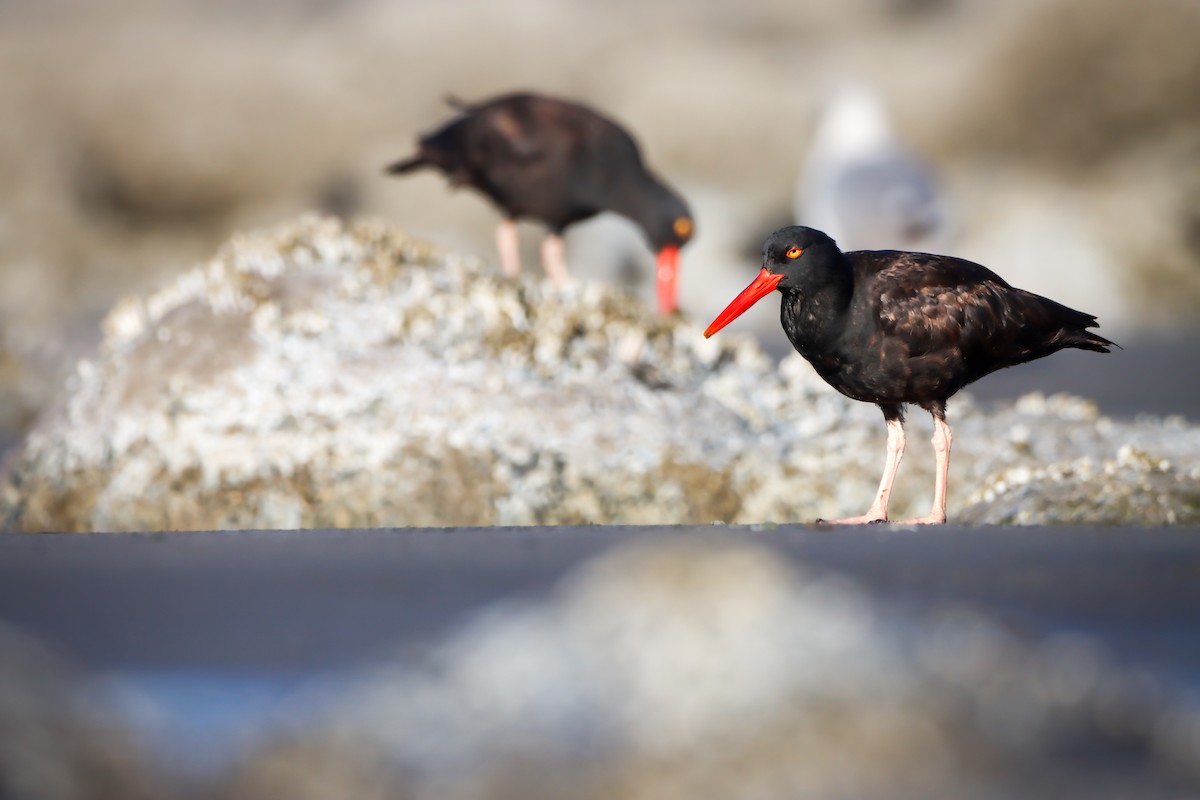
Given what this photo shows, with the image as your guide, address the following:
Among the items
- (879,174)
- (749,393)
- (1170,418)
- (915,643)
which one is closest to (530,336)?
(749,393)

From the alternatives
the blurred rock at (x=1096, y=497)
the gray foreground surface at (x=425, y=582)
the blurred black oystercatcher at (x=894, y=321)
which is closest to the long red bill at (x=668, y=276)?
the blurred rock at (x=1096, y=497)

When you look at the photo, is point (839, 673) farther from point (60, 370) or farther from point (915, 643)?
point (60, 370)

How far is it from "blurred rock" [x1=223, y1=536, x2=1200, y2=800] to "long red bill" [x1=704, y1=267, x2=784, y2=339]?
52.0 inches

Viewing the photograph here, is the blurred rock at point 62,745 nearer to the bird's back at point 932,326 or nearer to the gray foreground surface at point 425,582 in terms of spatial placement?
the gray foreground surface at point 425,582

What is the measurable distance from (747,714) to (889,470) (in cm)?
190

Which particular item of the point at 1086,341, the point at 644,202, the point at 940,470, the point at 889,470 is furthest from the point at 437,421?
the point at 644,202

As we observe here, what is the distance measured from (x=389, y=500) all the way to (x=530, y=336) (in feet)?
4.19

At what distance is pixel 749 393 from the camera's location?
657 centimetres

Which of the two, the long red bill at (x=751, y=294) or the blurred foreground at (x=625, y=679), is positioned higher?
the long red bill at (x=751, y=294)

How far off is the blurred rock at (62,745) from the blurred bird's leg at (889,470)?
2229 millimetres

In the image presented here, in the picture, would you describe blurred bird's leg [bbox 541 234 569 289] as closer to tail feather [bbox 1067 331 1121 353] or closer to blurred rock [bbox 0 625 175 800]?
tail feather [bbox 1067 331 1121 353]

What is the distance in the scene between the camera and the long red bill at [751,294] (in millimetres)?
4031

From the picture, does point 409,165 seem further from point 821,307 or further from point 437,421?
point 821,307

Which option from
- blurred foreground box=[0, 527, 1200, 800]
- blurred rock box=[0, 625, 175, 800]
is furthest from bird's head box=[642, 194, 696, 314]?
blurred rock box=[0, 625, 175, 800]
